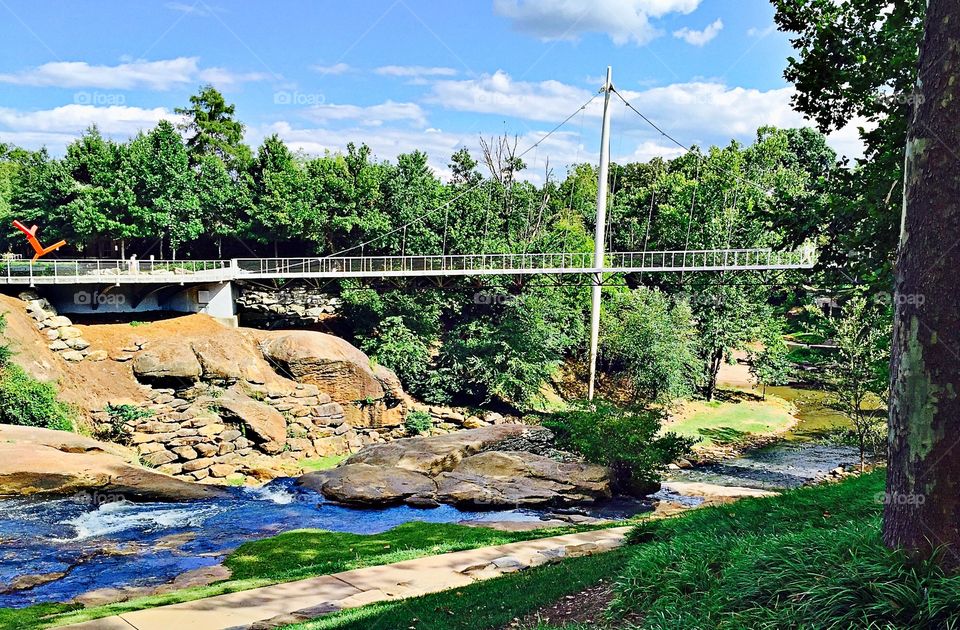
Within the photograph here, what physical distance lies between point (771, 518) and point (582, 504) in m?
11.9

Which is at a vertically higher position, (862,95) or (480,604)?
(862,95)

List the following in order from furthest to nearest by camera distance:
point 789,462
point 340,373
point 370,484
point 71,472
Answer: point 340,373
point 789,462
point 370,484
point 71,472

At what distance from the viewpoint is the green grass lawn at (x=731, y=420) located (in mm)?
30969

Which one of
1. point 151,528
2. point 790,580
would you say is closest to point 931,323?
point 790,580

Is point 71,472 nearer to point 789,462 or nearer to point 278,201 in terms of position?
point 278,201

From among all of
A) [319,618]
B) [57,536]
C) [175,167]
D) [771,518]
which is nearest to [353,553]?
[319,618]

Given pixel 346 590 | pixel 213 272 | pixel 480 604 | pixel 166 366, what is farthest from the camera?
pixel 213 272

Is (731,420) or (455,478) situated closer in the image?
(455,478)

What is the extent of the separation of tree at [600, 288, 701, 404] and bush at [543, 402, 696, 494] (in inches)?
419

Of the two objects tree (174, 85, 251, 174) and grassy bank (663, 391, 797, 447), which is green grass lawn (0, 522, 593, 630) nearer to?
grassy bank (663, 391, 797, 447)

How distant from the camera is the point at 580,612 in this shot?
6.06m

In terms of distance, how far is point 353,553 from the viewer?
12.4m

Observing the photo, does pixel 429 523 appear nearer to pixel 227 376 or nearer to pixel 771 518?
pixel 771 518

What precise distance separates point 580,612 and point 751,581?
5.50 feet
